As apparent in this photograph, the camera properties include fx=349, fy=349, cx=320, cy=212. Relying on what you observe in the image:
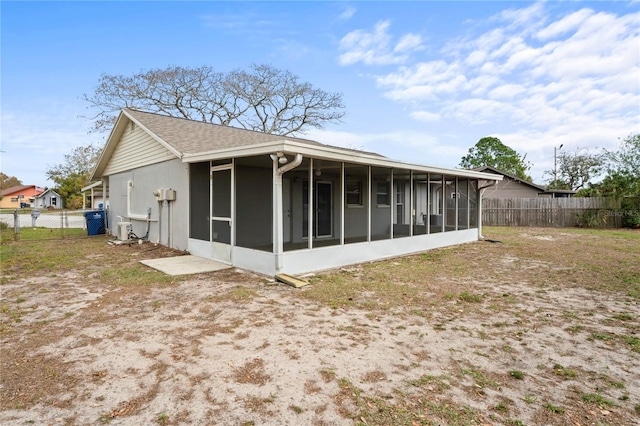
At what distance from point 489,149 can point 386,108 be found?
101ft

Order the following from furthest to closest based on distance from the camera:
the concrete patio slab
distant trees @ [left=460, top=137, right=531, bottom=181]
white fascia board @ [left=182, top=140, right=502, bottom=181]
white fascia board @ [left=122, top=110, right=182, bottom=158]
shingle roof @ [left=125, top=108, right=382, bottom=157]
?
distant trees @ [left=460, top=137, right=531, bottom=181] < shingle roof @ [left=125, top=108, right=382, bottom=157] < white fascia board @ [left=122, top=110, right=182, bottom=158] < the concrete patio slab < white fascia board @ [left=182, top=140, right=502, bottom=181]

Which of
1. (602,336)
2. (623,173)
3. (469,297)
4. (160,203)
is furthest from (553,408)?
(623,173)

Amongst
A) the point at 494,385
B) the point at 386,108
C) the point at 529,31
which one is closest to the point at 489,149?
the point at 386,108

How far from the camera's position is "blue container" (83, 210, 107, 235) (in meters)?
13.6

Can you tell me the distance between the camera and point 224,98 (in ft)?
88.2

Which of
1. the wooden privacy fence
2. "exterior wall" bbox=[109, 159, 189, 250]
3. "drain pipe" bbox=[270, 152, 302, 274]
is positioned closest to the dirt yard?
"drain pipe" bbox=[270, 152, 302, 274]

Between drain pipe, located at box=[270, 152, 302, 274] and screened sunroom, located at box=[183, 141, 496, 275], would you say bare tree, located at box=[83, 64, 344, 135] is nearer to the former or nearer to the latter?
screened sunroom, located at box=[183, 141, 496, 275]

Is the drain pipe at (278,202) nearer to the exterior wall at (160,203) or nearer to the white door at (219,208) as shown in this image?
the white door at (219,208)

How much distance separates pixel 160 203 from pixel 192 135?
2.14m

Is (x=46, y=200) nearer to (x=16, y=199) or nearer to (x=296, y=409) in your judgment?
(x=16, y=199)

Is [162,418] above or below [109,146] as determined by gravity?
below

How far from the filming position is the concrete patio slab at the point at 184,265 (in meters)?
6.97

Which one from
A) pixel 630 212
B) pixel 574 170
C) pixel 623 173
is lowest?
pixel 630 212

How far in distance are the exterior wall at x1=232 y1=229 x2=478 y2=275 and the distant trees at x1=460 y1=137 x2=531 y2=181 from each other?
3615 cm
